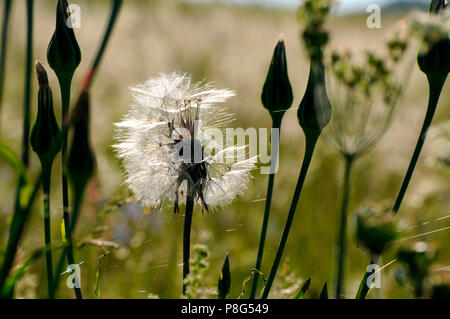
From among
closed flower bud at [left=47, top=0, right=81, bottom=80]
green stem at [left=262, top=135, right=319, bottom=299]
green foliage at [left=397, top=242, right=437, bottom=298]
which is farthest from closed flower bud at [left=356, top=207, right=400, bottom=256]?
closed flower bud at [left=47, top=0, right=81, bottom=80]

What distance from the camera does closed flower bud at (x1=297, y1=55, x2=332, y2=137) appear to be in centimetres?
115

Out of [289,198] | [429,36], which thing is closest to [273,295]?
[429,36]

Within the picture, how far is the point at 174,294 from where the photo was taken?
2096mm

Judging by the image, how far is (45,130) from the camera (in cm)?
103

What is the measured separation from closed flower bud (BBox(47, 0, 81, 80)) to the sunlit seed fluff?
0.71 feet

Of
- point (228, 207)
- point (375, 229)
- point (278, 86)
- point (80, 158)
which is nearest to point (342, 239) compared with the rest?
point (278, 86)

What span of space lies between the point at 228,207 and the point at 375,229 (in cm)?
256

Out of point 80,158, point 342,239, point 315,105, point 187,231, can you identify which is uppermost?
point 315,105

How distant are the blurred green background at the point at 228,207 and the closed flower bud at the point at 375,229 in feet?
0.16

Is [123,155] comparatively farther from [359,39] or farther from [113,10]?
[359,39]

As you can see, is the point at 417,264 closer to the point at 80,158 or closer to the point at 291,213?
the point at 291,213

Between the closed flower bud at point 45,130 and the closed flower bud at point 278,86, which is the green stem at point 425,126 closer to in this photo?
the closed flower bud at point 278,86

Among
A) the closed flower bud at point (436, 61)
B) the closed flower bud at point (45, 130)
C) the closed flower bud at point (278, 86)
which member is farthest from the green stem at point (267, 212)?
the closed flower bud at point (45, 130)
